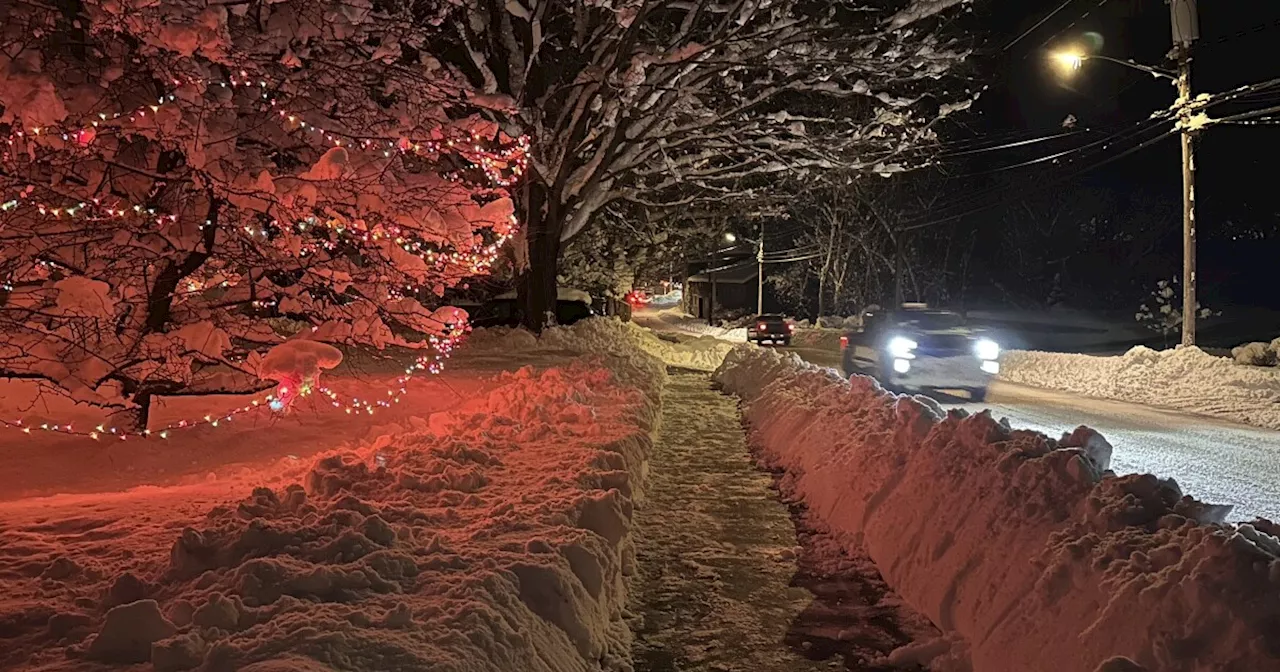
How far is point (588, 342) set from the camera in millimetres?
22719

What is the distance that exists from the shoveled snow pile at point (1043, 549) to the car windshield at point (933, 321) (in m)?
8.55

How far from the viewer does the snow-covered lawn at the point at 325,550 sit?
393 centimetres

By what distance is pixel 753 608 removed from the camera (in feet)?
19.8

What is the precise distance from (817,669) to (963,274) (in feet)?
183

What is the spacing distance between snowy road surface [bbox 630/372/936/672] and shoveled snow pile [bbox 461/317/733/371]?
12118 millimetres

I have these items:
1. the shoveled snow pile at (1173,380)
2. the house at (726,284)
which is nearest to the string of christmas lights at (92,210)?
the shoveled snow pile at (1173,380)

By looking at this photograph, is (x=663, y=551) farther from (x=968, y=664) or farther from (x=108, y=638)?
(x=108, y=638)

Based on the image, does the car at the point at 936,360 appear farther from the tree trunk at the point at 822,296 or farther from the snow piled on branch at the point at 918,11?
the tree trunk at the point at 822,296

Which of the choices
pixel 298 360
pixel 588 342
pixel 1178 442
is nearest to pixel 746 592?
pixel 298 360

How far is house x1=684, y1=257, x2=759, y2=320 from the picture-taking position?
73375mm

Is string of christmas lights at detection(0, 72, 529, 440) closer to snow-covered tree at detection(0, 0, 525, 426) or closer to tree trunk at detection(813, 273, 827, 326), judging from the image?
snow-covered tree at detection(0, 0, 525, 426)

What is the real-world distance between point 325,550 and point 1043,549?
4006 mm

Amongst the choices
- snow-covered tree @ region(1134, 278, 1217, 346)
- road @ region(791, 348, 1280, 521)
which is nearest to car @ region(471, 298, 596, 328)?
road @ region(791, 348, 1280, 521)

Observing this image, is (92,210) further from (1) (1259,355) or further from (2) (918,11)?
(1) (1259,355)
